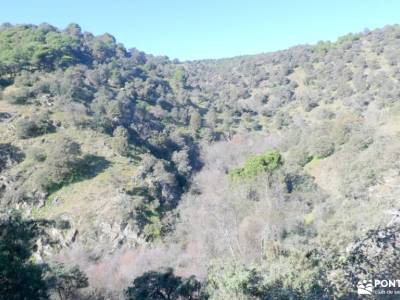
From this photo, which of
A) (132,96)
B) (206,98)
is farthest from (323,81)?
(132,96)

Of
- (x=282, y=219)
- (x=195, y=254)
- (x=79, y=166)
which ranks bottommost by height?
(x=195, y=254)

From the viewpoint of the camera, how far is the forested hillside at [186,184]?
330 inches

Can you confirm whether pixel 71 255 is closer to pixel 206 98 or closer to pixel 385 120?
pixel 385 120

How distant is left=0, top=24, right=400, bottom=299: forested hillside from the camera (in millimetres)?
8383

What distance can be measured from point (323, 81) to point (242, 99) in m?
13.0

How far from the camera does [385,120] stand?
3238 centimetres

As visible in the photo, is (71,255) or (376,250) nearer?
(376,250)
